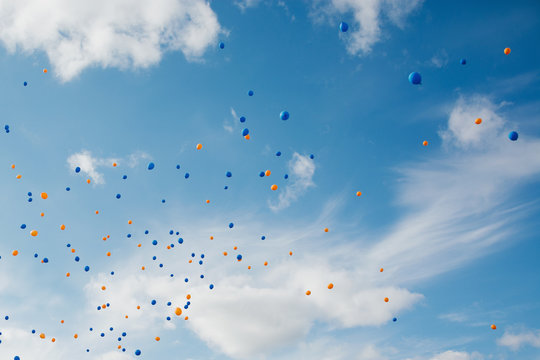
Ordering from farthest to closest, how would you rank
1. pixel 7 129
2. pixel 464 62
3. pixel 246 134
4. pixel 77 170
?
1. pixel 77 170
2. pixel 7 129
3. pixel 246 134
4. pixel 464 62

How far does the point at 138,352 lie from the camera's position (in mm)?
16797

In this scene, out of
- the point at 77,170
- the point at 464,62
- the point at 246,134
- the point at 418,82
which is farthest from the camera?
the point at 77,170

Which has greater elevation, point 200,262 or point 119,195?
point 119,195

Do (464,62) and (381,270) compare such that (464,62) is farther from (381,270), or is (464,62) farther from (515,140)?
(381,270)

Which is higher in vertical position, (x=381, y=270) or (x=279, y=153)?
(x=279, y=153)

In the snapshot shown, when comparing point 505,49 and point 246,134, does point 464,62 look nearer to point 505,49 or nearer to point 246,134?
point 505,49

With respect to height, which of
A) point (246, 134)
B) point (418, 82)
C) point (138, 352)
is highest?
point (246, 134)

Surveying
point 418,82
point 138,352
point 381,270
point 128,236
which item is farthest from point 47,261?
point 418,82

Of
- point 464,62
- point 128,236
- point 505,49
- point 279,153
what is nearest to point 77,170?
point 128,236

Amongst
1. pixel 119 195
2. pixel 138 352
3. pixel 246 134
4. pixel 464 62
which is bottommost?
pixel 138 352

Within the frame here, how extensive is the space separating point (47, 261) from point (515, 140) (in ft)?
56.1

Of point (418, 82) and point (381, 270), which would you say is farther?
point (381, 270)

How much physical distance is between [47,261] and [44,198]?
3638mm

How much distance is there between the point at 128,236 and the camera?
667 inches
